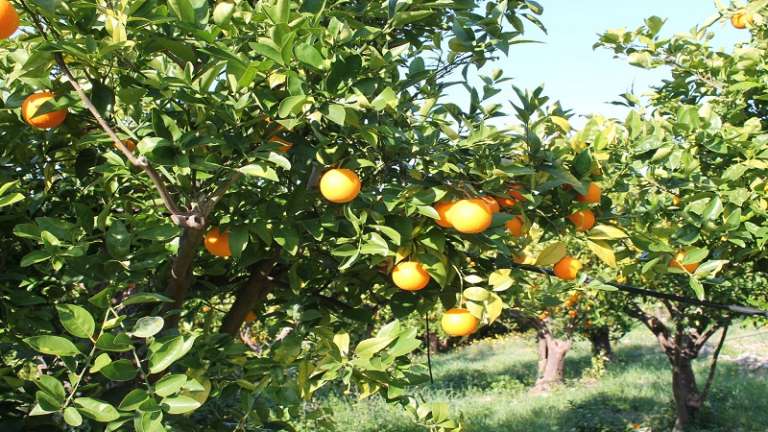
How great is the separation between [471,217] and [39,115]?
0.73 m

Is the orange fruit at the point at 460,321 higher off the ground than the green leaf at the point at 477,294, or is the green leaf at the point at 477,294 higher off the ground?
the green leaf at the point at 477,294

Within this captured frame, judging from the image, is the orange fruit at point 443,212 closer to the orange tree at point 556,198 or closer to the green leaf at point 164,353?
the orange tree at point 556,198

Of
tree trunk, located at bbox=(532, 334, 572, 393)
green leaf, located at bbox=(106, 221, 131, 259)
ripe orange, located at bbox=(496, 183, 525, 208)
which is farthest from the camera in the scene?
tree trunk, located at bbox=(532, 334, 572, 393)

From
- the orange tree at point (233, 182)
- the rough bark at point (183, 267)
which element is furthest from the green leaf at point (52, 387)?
the rough bark at point (183, 267)

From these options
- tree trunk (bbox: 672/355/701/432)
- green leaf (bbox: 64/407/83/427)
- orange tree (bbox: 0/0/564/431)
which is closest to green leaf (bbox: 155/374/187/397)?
orange tree (bbox: 0/0/564/431)

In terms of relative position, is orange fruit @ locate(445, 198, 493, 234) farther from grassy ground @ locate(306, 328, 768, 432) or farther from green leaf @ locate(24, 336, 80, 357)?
grassy ground @ locate(306, 328, 768, 432)

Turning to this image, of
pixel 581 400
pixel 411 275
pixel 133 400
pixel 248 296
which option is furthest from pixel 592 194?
pixel 581 400

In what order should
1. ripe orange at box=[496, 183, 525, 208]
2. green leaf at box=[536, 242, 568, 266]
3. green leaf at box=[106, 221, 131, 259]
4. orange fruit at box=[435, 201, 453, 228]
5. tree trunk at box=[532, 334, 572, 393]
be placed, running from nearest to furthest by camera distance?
green leaf at box=[106, 221, 131, 259] < orange fruit at box=[435, 201, 453, 228] < ripe orange at box=[496, 183, 525, 208] < green leaf at box=[536, 242, 568, 266] < tree trunk at box=[532, 334, 572, 393]

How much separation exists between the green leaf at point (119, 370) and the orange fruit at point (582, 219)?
91 cm

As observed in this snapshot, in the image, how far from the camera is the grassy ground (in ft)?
20.5

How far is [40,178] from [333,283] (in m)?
0.78

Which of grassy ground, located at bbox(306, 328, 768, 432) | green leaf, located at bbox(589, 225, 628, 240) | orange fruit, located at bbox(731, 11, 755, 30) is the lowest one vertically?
grassy ground, located at bbox(306, 328, 768, 432)

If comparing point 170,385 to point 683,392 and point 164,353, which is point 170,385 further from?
point 683,392

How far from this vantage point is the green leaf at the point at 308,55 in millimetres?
925
